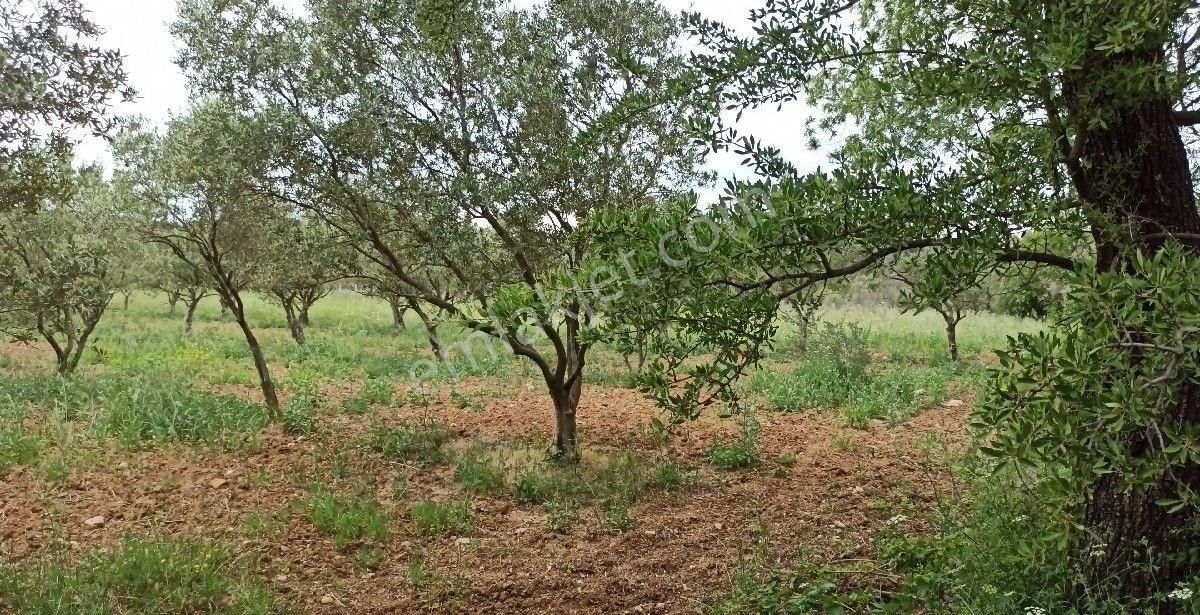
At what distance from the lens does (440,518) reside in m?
6.48

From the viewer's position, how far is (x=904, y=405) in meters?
10.4

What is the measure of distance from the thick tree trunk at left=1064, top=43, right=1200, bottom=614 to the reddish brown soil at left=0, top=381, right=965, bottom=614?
1.98 meters

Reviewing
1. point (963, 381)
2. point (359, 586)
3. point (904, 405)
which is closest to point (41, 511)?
point (359, 586)

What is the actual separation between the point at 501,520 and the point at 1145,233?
5.32 m

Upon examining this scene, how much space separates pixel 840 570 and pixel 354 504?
4300 millimetres

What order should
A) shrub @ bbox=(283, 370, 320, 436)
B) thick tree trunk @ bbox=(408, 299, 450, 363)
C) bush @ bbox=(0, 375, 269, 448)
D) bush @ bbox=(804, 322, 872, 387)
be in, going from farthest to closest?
bush @ bbox=(804, 322, 872, 387)
thick tree trunk @ bbox=(408, 299, 450, 363)
shrub @ bbox=(283, 370, 320, 436)
bush @ bbox=(0, 375, 269, 448)

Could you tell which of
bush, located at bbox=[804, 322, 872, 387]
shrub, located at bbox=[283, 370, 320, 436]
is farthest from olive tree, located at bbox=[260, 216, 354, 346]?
bush, located at bbox=[804, 322, 872, 387]

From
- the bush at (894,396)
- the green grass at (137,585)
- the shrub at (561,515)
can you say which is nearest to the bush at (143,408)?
the green grass at (137,585)

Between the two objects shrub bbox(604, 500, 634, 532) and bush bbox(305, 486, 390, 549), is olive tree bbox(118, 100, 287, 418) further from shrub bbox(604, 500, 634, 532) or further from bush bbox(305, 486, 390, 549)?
shrub bbox(604, 500, 634, 532)

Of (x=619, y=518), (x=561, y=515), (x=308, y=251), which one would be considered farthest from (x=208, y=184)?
(x=619, y=518)

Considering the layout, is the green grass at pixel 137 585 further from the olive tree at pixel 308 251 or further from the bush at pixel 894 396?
the bush at pixel 894 396

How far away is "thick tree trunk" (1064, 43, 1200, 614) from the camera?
335 cm

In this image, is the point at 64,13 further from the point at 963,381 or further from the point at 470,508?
the point at 963,381

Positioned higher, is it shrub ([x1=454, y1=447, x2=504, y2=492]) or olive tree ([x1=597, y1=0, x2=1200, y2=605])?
olive tree ([x1=597, y1=0, x2=1200, y2=605])
